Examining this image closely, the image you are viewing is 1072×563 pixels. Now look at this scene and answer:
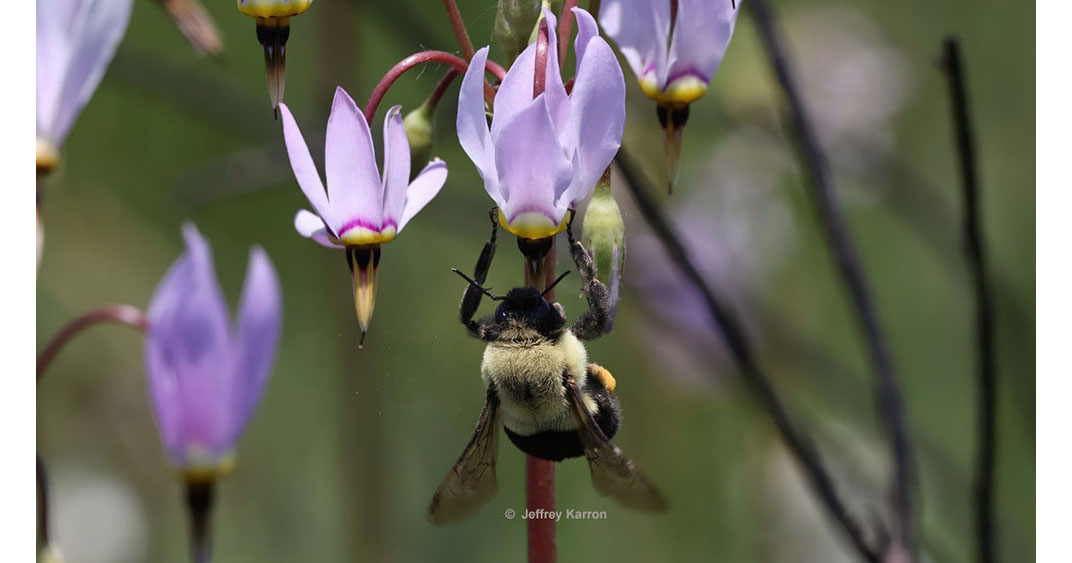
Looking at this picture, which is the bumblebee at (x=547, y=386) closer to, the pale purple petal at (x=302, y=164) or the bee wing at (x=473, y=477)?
the bee wing at (x=473, y=477)

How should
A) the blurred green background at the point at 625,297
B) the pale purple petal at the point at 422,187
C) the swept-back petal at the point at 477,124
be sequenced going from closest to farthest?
the swept-back petal at the point at 477,124 → the pale purple petal at the point at 422,187 → the blurred green background at the point at 625,297

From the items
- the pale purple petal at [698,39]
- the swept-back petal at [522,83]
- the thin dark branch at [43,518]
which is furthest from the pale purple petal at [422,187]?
the thin dark branch at [43,518]

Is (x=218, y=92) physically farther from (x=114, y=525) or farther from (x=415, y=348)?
(x=415, y=348)

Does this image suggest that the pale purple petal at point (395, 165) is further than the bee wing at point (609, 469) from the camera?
No

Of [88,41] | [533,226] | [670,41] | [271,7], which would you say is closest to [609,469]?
[533,226]

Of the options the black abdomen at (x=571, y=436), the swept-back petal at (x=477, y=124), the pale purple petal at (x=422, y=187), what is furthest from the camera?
the black abdomen at (x=571, y=436)

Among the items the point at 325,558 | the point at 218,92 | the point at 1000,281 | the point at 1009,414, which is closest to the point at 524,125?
the point at 1000,281

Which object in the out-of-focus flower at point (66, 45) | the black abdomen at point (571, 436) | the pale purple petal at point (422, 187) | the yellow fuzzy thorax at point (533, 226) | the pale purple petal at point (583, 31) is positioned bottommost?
the black abdomen at point (571, 436)
